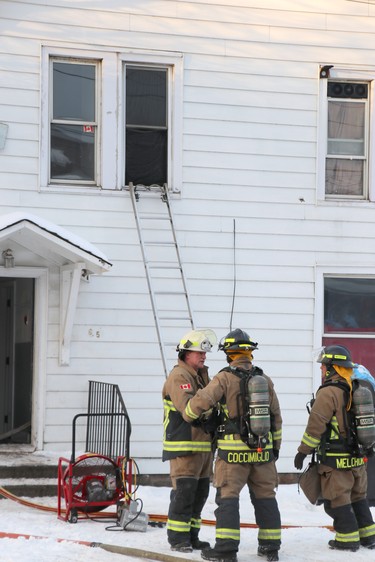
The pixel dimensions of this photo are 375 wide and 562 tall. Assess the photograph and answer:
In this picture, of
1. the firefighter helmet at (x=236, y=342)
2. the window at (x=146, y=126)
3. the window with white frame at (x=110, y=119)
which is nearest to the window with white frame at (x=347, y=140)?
the window with white frame at (x=110, y=119)

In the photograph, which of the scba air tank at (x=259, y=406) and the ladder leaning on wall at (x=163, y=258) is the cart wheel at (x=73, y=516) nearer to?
the scba air tank at (x=259, y=406)

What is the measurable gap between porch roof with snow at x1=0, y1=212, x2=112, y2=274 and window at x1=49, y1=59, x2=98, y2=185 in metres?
1.15

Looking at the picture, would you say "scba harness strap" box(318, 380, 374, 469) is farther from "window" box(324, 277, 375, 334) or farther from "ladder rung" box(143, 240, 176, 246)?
"window" box(324, 277, 375, 334)

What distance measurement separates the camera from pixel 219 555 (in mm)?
8766

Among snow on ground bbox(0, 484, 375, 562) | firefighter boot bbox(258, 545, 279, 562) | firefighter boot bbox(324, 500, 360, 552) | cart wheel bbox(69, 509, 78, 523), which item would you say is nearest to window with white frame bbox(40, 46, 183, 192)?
snow on ground bbox(0, 484, 375, 562)

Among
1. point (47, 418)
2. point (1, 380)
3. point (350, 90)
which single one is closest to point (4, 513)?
point (47, 418)

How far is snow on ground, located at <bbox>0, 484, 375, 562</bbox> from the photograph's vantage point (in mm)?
8969

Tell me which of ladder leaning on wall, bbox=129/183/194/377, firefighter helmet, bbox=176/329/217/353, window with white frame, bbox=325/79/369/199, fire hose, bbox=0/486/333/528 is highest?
window with white frame, bbox=325/79/369/199

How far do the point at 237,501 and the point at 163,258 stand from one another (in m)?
5.07

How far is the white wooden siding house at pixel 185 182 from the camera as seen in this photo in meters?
13.0

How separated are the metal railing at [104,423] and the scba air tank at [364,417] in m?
3.71

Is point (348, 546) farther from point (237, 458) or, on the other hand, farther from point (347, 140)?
point (347, 140)

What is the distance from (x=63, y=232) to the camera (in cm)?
1216

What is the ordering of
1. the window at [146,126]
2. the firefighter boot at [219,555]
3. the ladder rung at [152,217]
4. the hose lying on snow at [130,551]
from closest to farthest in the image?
the firefighter boot at [219,555], the hose lying on snow at [130,551], the ladder rung at [152,217], the window at [146,126]
